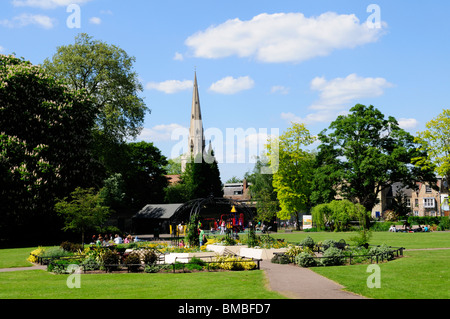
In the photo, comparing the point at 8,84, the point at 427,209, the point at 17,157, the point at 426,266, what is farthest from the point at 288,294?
the point at 427,209

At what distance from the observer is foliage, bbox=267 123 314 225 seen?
67062mm

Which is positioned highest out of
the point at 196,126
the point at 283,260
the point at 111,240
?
the point at 196,126

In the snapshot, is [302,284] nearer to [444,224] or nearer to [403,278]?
[403,278]

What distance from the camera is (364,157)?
62438 mm

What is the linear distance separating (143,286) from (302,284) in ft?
17.7

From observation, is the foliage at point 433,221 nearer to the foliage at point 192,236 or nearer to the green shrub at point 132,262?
the foliage at point 192,236

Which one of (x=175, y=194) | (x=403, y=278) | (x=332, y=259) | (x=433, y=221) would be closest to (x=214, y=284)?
(x=403, y=278)

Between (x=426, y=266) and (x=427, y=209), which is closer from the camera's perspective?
(x=426, y=266)

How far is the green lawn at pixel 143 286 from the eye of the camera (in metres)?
13.7

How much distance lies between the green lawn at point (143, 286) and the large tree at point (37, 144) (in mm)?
19372

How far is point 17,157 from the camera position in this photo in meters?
38.9

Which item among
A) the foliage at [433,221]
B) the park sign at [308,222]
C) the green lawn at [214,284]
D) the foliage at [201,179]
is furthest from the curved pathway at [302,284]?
the foliage at [201,179]

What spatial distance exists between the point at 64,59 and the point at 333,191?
3835cm
